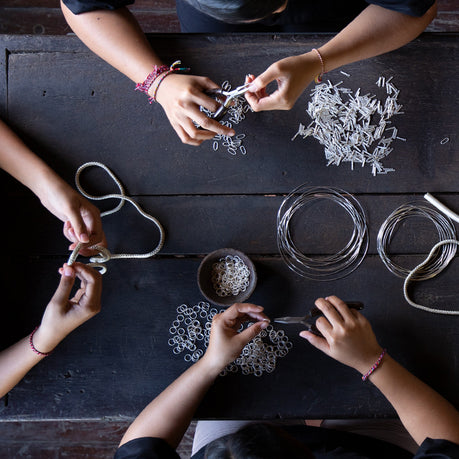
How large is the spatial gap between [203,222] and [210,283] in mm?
169

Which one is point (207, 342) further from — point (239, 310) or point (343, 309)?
point (343, 309)

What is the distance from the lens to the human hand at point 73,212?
1174mm

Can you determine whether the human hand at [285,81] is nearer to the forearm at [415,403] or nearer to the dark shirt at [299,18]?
the dark shirt at [299,18]

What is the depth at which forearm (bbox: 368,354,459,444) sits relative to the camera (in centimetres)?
113

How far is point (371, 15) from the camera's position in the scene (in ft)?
3.91

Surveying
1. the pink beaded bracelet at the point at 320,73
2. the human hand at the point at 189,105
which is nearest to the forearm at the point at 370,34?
the pink beaded bracelet at the point at 320,73

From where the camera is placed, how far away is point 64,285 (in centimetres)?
113

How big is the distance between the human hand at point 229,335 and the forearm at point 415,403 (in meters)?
0.33

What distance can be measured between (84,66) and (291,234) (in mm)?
741

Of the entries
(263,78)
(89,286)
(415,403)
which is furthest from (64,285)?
(415,403)

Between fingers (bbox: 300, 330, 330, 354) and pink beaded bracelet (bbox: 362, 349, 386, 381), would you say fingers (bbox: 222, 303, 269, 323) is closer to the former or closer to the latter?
fingers (bbox: 300, 330, 330, 354)

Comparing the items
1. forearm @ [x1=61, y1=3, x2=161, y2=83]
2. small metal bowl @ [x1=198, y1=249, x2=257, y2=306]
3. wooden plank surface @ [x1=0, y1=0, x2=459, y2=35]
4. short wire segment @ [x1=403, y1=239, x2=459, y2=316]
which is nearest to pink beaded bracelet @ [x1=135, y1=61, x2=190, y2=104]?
forearm @ [x1=61, y1=3, x2=161, y2=83]

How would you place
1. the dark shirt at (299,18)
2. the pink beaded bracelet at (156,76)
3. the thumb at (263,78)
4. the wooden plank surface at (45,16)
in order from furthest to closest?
the wooden plank surface at (45,16)
the dark shirt at (299,18)
the pink beaded bracelet at (156,76)
the thumb at (263,78)

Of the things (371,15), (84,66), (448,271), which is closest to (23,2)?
(84,66)
